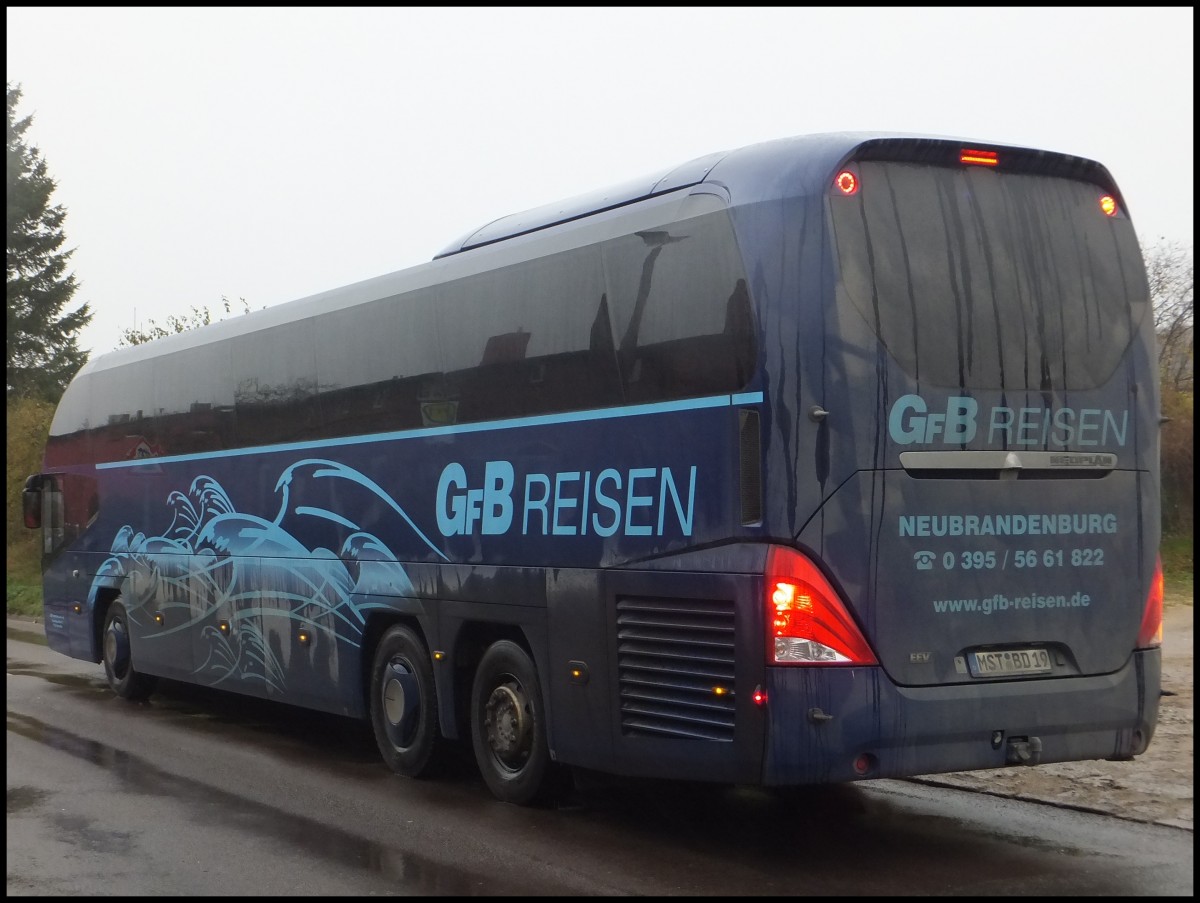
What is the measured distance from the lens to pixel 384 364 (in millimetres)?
11023

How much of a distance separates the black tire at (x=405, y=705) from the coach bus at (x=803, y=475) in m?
0.32

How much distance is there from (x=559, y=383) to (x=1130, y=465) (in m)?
3.20

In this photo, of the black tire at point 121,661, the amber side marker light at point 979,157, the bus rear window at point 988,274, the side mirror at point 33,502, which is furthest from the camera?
the side mirror at point 33,502

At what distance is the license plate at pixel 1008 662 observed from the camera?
756 cm

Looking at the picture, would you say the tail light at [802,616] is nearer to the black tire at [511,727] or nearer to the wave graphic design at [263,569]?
the black tire at [511,727]

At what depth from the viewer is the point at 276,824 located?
8.91m

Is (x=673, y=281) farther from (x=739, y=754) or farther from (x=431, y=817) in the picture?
(x=431, y=817)

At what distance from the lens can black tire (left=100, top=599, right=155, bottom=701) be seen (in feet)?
52.2

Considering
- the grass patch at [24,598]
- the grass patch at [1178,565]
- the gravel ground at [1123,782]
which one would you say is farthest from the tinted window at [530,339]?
the grass patch at [24,598]

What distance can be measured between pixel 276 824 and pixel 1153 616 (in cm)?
505

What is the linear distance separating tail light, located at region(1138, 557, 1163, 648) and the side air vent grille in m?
2.31

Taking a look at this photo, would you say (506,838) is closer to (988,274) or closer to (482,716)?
(482,716)

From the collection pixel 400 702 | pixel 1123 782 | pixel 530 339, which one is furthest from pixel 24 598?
pixel 1123 782

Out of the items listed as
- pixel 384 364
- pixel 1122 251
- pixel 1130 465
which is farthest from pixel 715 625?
pixel 384 364
